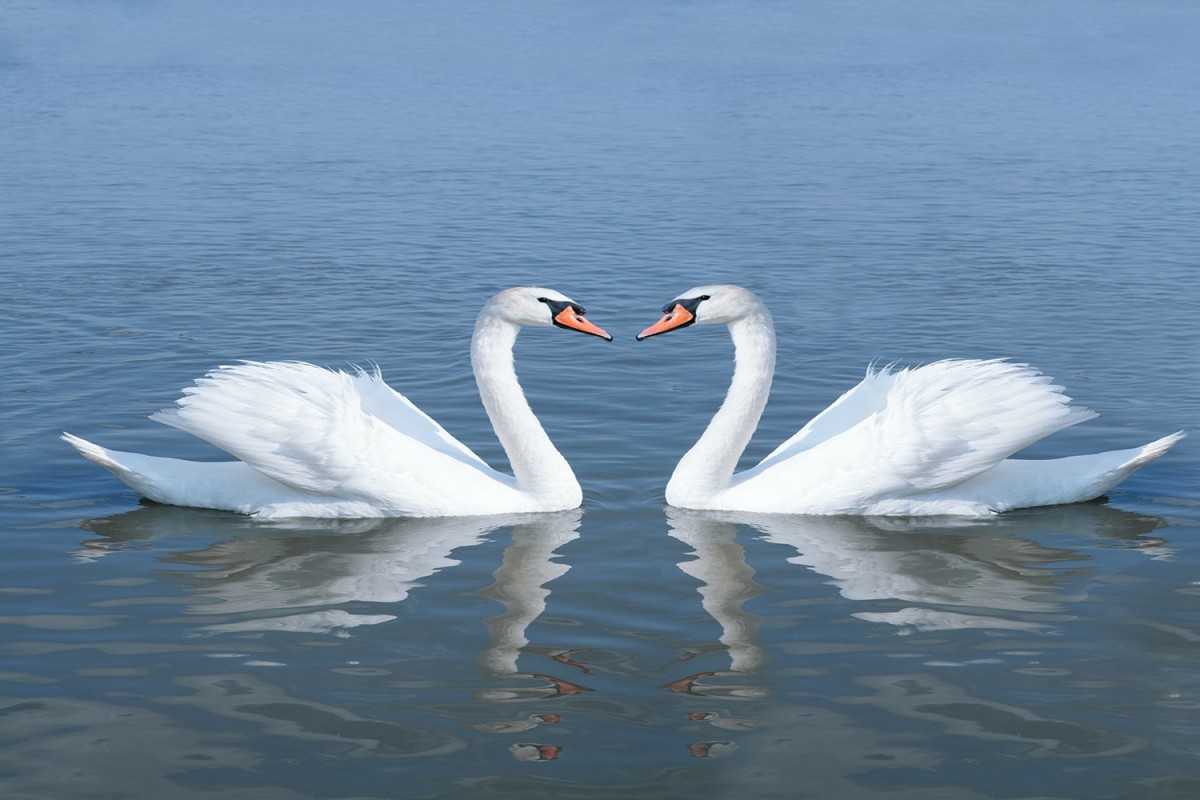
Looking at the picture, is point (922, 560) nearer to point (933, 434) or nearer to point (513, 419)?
point (933, 434)

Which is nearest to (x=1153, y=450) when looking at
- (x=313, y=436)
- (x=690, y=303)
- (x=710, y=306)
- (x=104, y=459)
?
(x=710, y=306)

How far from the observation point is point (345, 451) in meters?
8.94

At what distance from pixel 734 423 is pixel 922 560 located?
141 centimetres

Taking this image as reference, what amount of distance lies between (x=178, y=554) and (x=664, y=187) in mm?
15186

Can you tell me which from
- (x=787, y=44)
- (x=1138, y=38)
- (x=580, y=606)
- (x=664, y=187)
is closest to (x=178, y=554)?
(x=580, y=606)

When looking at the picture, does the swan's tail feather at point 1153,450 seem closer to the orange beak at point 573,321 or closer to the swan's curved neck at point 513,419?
the orange beak at point 573,321

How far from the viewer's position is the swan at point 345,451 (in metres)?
8.93

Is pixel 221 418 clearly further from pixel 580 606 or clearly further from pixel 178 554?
pixel 580 606

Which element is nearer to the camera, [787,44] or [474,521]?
[474,521]

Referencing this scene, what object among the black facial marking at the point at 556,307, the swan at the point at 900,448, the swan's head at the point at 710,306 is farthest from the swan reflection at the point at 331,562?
the swan's head at the point at 710,306

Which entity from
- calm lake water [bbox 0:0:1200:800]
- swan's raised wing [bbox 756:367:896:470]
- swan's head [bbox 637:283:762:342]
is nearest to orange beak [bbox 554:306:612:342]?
swan's head [bbox 637:283:762:342]

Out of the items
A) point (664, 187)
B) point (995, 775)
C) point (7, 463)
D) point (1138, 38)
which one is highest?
point (1138, 38)

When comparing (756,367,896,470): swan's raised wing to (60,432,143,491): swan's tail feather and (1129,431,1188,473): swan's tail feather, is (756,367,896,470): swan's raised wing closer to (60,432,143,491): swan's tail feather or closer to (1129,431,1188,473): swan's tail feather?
(1129,431,1188,473): swan's tail feather

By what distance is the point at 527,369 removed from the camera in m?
12.8
